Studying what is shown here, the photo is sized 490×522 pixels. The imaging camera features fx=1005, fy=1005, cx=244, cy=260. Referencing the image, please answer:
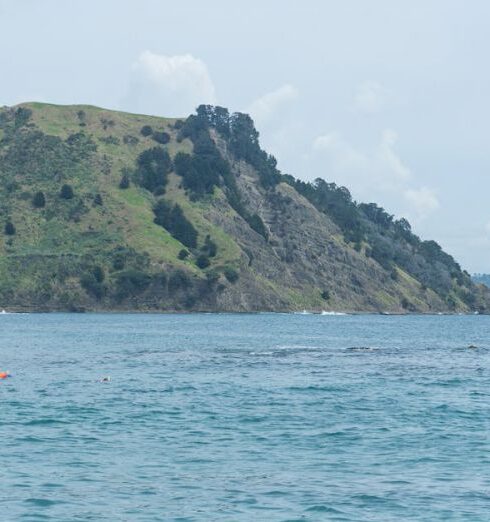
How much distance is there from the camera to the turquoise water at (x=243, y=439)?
109 feet

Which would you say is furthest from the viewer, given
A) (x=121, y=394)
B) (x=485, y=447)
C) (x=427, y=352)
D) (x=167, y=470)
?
(x=427, y=352)

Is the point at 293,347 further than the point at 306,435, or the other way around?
the point at 293,347

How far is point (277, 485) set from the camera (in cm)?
3591

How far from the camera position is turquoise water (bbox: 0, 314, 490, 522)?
3322 cm

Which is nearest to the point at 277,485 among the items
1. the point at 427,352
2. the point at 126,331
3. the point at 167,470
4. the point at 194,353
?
the point at 167,470

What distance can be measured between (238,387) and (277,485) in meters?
30.9

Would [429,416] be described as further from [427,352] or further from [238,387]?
[427,352]

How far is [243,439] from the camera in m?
45.7

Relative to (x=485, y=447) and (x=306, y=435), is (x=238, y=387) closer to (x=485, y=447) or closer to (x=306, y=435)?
(x=306, y=435)

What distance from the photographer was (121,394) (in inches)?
2456

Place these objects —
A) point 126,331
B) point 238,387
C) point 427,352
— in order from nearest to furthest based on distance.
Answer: point 238,387, point 427,352, point 126,331

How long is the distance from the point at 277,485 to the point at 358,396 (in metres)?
27.2

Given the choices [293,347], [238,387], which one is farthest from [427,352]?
[238,387]

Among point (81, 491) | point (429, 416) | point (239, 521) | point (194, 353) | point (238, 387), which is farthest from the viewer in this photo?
point (194, 353)
